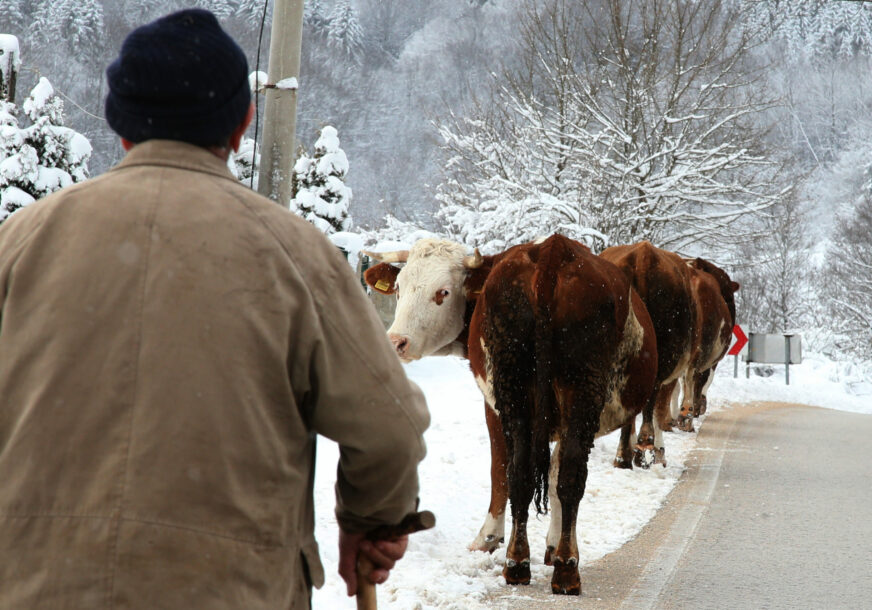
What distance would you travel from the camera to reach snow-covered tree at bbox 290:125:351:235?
24250 mm

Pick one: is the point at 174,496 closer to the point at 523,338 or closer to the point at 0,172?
the point at 523,338

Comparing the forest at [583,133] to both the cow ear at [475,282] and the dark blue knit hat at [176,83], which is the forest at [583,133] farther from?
the dark blue knit hat at [176,83]

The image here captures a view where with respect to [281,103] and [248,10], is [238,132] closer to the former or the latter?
[281,103]

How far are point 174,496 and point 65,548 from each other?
22 cm

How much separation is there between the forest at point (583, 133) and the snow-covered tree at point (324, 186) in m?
0.61

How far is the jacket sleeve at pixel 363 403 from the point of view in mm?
1978

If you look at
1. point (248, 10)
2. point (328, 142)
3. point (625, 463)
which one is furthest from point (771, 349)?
point (248, 10)

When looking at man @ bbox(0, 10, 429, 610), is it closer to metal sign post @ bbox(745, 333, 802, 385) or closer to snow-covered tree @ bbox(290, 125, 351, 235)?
snow-covered tree @ bbox(290, 125, 351, 235)

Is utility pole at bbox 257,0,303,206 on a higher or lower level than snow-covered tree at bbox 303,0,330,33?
lower

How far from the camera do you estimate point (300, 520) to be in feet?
6.72

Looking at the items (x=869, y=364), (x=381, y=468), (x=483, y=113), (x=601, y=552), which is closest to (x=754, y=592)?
(x=601, y=552)

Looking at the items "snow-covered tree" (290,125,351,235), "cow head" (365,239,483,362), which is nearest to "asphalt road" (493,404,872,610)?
"cow head" (365,239,483,362)

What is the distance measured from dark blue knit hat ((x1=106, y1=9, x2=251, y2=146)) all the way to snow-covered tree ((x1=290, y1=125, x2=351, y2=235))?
21.9 meters

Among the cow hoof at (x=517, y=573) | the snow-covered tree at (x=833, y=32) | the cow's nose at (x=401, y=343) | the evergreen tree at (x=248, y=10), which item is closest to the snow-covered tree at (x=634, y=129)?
the cow's nose at (x=401, y=343)
